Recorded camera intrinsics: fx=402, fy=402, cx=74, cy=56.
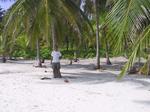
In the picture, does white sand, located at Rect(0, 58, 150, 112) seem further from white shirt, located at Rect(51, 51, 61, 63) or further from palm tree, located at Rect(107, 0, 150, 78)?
palm tree, located at Rect(107, 0, 150, 78)

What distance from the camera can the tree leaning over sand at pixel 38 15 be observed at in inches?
626

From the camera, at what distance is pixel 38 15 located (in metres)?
16.6

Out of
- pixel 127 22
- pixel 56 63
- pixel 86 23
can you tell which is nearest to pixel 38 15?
Result: pixel 86 23

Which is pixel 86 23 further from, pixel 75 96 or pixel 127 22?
pixel 127 22

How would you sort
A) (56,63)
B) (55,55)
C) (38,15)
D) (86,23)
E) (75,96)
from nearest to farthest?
1. (75,96)
2. (38,15)
3. (55,55)
4. (86,23)
5. (56,63)

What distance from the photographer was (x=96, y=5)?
2539 centimetres

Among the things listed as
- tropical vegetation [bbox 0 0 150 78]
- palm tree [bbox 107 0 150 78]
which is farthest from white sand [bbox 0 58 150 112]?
palm tree [bbox 107 0 150 78]

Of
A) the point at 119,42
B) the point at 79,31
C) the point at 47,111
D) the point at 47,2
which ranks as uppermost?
the point at 47,2

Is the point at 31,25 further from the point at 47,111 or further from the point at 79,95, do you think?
the point at 47,111

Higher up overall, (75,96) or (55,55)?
(55,55)

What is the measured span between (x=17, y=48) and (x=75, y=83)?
96.1 feet

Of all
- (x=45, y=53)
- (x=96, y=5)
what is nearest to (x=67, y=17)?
(x=96, y=5)

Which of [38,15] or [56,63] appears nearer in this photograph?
[38,15]

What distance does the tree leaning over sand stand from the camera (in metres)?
15.9
